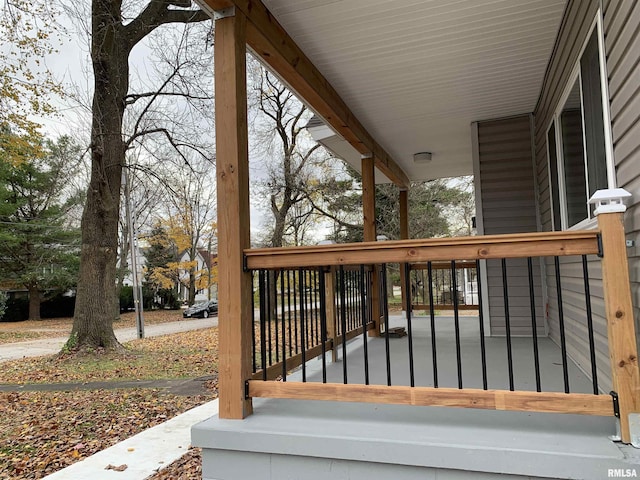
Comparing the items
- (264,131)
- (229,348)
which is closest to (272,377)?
(229,348)

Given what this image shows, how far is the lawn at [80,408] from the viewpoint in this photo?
396 centimetres

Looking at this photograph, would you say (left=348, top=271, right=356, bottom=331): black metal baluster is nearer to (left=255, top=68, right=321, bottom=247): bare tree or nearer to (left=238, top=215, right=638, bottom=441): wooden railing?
(left=238, top=215, right=638, bottom=441): wooden railing

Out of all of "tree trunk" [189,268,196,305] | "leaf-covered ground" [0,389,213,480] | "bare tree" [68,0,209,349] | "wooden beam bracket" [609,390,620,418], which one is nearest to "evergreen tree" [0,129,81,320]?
"tree trunk" [189,268,196,305]

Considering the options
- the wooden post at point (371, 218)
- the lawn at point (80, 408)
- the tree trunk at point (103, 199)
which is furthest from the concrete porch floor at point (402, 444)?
the tree trunk at point (103, 199)

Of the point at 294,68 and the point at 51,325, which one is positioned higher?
the point at 294,68

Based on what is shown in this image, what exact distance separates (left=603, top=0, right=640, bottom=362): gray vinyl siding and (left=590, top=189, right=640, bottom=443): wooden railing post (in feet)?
0.66

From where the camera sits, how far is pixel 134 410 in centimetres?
530

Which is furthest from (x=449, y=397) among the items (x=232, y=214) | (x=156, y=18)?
(x=156, y=18)

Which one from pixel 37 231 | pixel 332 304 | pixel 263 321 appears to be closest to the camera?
pixel 263 321

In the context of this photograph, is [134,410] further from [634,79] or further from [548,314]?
[634,79]

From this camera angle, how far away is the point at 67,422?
490 centimetres

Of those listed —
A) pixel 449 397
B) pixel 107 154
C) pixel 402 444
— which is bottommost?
pixel 402 444

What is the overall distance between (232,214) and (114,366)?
7.15 meters

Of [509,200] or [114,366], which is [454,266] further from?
[114,366]
